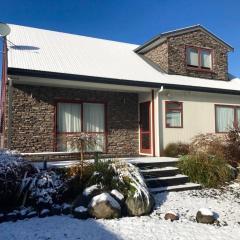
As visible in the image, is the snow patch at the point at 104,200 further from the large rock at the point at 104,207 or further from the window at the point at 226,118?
the window at the point at 226,118

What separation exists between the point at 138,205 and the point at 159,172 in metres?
2.71

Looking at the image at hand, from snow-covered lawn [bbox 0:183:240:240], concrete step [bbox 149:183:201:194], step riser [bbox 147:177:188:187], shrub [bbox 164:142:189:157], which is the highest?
shrub [bbox 164:142:189:157]

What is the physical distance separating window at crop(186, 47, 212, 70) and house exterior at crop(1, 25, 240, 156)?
5cm

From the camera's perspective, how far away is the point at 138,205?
662 centimetres

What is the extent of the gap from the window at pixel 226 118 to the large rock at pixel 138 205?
28.3ft

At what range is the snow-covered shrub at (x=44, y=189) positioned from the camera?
674 centimetres

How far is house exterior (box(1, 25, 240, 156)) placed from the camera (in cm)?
1101

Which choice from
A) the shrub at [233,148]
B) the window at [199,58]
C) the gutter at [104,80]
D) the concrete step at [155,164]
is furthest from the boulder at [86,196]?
the window at [199,58]

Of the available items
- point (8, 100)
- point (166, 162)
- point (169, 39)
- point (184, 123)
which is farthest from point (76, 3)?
point (166, 162)

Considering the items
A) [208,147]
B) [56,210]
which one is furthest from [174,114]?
[56,210]

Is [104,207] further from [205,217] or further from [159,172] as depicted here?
[159,172]

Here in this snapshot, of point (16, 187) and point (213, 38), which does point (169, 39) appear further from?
point (16, 187)

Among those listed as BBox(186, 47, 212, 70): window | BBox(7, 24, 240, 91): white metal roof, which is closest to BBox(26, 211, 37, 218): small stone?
BBox(7, 24, 240, 91): white metal roof

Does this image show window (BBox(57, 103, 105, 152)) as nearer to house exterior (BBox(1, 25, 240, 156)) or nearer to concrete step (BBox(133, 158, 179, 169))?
house exterior (BBox(1, 25, 240, 156))
